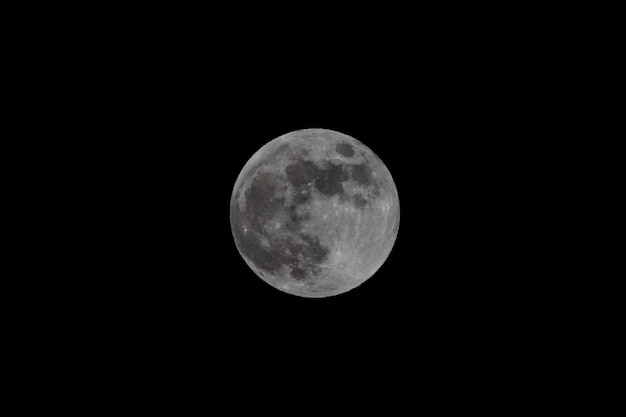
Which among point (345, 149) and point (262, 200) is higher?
point (345, 149)

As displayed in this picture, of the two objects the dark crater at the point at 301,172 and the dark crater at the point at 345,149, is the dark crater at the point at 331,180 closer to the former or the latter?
the dark crater at the point at 301,172

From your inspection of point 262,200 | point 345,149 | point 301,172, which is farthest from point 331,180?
point 262,200

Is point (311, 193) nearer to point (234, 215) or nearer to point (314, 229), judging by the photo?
point (314, 229)

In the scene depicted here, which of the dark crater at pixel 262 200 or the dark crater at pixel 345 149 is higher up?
the dark crater at pixel 345 149

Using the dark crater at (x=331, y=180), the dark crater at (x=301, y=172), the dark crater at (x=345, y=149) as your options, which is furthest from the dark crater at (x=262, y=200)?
the dark crater at (x=345, y=149)

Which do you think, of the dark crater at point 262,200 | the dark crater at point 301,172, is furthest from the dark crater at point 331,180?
the dark crater at point 262,200

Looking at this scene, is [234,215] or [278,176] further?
[234,215]

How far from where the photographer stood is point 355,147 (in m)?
5.61

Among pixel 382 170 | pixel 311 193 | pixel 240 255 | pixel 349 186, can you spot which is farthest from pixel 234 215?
pixel 382 170

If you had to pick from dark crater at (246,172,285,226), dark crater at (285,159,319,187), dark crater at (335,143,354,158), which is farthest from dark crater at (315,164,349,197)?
dark crater at (246,172,285,226)

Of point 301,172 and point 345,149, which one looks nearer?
point 301,172

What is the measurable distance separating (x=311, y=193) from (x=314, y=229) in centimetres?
41

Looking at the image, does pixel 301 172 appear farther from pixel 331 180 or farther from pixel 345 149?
pixel 345 149

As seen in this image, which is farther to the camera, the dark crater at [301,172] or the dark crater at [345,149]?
the dark crater at [345,149]
